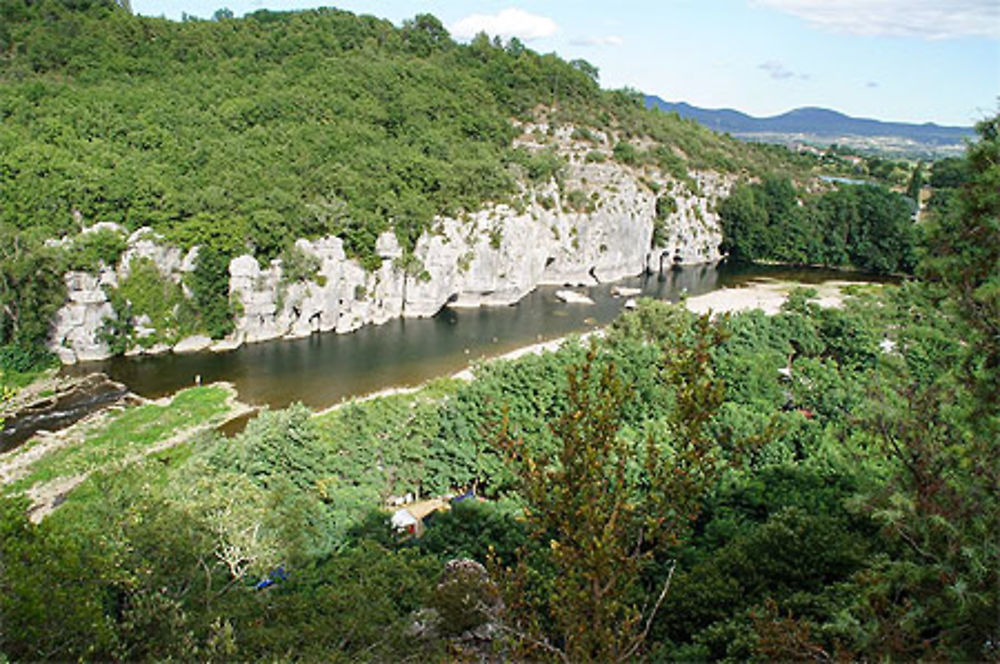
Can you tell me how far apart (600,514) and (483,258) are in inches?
1881

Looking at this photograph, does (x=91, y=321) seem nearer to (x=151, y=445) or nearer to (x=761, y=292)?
(x=151, y=445)

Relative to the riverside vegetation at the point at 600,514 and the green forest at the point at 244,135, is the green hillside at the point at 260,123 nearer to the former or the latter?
the green forest at the point at 244,135

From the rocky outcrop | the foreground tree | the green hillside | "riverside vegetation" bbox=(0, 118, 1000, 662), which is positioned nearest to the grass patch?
"riverside vegetation" bbox=(0, 118, 1000, 662)

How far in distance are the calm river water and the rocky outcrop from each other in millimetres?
1313

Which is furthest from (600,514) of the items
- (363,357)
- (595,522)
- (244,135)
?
(244,135)

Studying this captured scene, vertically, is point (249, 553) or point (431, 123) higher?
point (431, 123)

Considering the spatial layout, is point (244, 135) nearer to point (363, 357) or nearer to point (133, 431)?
point (363, 357)

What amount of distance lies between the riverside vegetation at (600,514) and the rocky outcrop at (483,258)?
608 cm

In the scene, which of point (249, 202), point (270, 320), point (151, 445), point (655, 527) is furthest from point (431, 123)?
point (655, 527)

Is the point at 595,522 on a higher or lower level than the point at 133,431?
higher

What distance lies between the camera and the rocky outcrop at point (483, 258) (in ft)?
129

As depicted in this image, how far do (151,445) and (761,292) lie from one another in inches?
1944

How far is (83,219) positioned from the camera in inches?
1587

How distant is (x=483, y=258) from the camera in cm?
5225
